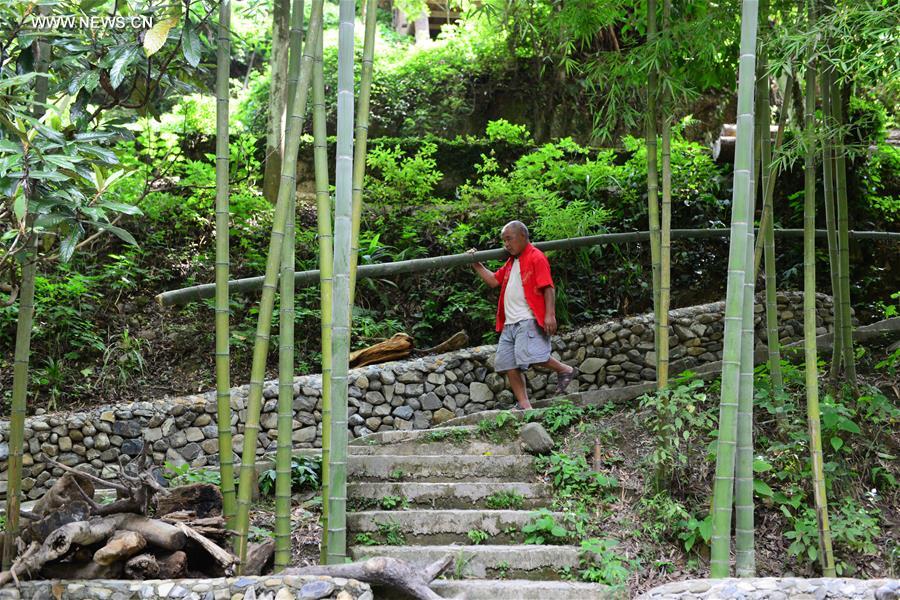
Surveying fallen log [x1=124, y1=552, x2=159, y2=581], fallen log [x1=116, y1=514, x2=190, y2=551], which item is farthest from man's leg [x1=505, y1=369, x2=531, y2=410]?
fallen log [x1=124, y1=552, x2=159, y2=581]

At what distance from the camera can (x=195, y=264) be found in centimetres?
820

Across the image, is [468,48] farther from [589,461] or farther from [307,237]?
[589,461]

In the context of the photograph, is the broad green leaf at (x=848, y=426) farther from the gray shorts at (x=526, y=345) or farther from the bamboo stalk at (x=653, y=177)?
the gray shorts at (x=526, y=345)

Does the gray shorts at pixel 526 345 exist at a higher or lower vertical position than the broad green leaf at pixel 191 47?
lower

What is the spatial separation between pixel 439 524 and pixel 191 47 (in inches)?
102

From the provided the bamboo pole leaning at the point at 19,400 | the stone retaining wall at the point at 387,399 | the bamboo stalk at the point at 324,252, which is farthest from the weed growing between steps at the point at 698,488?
the bamboo pole leaning at the point at 19,400

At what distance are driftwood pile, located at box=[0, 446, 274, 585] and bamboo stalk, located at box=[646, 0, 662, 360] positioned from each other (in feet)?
7.92

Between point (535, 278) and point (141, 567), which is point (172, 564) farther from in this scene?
point (535, 278)

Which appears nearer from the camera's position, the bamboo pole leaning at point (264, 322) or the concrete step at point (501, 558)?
the bamboo pole leaning at point (264, 322)

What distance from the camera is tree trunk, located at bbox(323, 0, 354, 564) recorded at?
3729mm

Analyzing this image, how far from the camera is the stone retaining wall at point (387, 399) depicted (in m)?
6.05

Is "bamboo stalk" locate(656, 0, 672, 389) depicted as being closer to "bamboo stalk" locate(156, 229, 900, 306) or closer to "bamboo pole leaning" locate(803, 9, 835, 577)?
"bamboo pole leaning" locate(803, 9, 835, 577)

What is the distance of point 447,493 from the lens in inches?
191

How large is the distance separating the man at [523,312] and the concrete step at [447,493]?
1.42m
